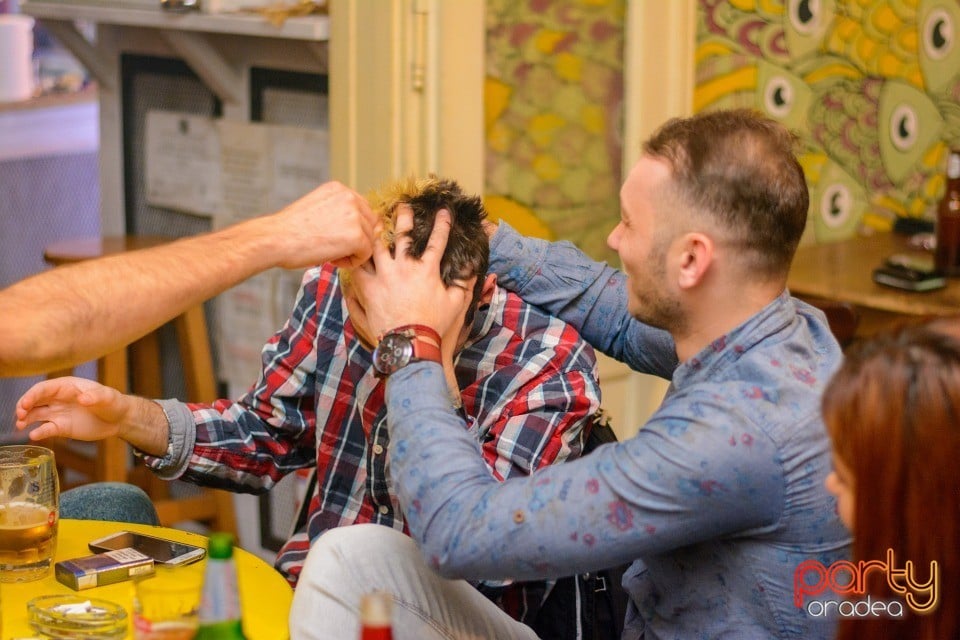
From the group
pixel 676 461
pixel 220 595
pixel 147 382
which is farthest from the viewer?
pixel 147 382

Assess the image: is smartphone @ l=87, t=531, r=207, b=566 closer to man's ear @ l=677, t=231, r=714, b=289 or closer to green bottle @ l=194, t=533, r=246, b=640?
green bottle @ l=194, t=533, r=246, b=640

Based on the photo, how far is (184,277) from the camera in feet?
4.87

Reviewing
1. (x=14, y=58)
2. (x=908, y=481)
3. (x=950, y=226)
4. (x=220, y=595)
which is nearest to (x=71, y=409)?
(x=220, y=595)

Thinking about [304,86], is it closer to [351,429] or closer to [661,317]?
[351,429]

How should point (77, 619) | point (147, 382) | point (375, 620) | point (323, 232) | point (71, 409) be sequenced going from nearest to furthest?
point (375, 620)
point (77, 619)
point (323, 232)
point (71, 409)
point (147, 382)

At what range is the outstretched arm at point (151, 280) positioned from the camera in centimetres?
136

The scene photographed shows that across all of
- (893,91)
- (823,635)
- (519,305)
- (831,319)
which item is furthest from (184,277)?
(893,91)

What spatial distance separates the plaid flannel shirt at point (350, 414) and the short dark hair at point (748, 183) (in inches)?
16.0

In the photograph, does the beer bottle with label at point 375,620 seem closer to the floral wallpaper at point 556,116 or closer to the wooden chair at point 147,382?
the floral wallpaper at point 556,116

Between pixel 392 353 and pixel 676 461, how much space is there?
38cm

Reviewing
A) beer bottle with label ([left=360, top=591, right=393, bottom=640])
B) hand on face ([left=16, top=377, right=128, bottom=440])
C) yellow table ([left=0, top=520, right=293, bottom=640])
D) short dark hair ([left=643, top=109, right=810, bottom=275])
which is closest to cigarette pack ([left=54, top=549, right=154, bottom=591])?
yellow table ([left=0, top=520, right=293, bottom=640])

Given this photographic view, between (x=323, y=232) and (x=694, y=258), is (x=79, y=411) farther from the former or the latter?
(x=694, y=258)

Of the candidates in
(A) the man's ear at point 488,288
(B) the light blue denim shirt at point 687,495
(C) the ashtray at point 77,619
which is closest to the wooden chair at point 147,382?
(A) the man's ear at point 488,288

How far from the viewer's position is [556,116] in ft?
9.25
